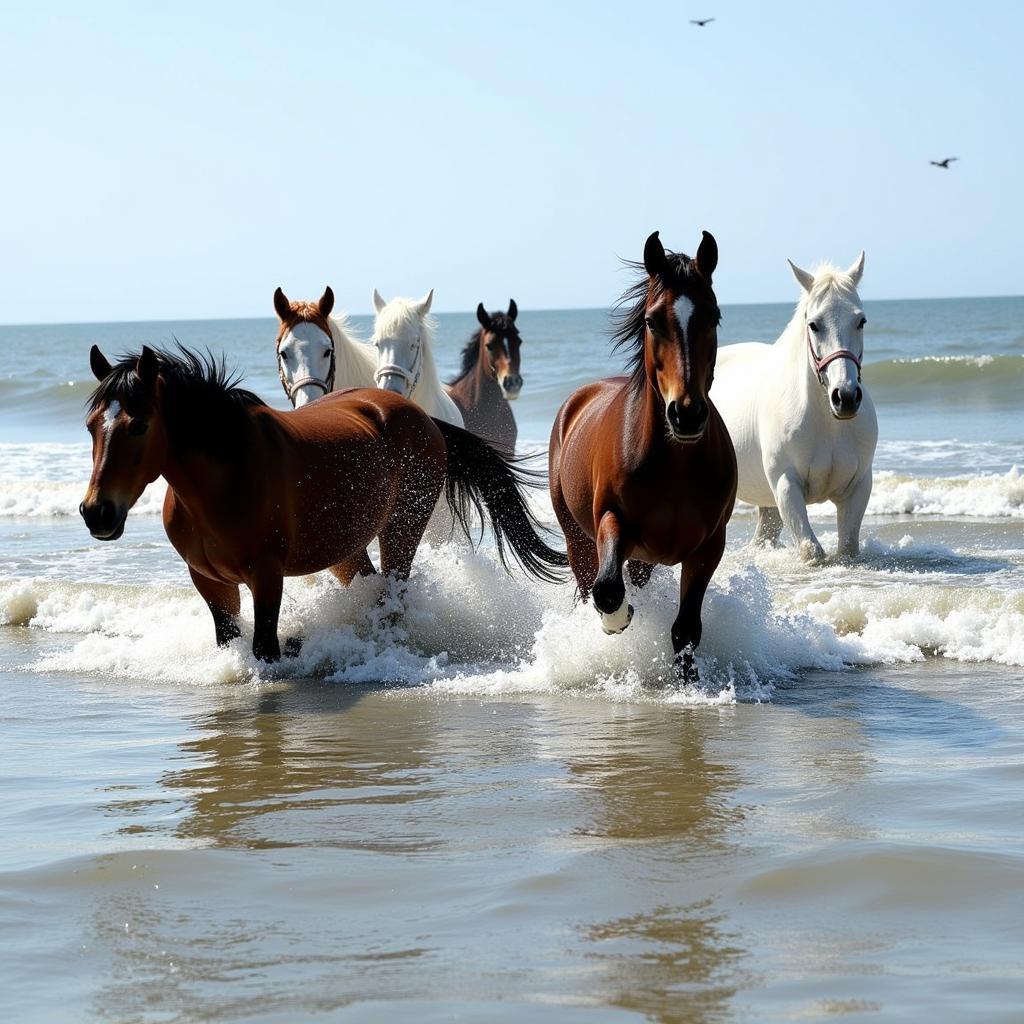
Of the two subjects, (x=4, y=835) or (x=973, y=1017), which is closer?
(x=973, y=1017)

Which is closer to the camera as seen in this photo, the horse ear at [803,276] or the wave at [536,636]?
the wave at [536,636]

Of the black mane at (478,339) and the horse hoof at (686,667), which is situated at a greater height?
the black mane at (478,339)

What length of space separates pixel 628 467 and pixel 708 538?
0.42 m

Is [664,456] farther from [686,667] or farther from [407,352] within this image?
[407,352]

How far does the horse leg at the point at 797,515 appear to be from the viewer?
8.51 metres

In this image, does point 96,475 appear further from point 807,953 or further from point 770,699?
point 807,953

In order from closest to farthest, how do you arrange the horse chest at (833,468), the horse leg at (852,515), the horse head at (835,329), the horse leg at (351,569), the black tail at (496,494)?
1. the horse leg at (351,569)
2. the black tail at (496,494)
3. the horse head at (835,329)
4. the horse chest at (833,468)
5. the horse leg at (852,515)

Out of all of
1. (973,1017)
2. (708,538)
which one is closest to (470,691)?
(708,538)

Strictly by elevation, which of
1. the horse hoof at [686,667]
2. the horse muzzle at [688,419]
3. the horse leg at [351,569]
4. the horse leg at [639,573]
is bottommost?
the horse hoof at [686,667]

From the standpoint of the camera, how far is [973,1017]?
2.68 meters

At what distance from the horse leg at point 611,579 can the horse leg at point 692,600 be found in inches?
12.8

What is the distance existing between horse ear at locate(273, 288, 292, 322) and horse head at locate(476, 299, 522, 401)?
4.21 metres

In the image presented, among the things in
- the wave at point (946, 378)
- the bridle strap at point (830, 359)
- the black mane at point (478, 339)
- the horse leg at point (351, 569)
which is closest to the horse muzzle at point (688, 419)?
the horse leg at point (351, 569)

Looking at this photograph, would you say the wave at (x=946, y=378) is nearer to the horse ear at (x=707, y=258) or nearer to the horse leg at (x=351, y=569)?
the horse leg at (x=351, y=569)
